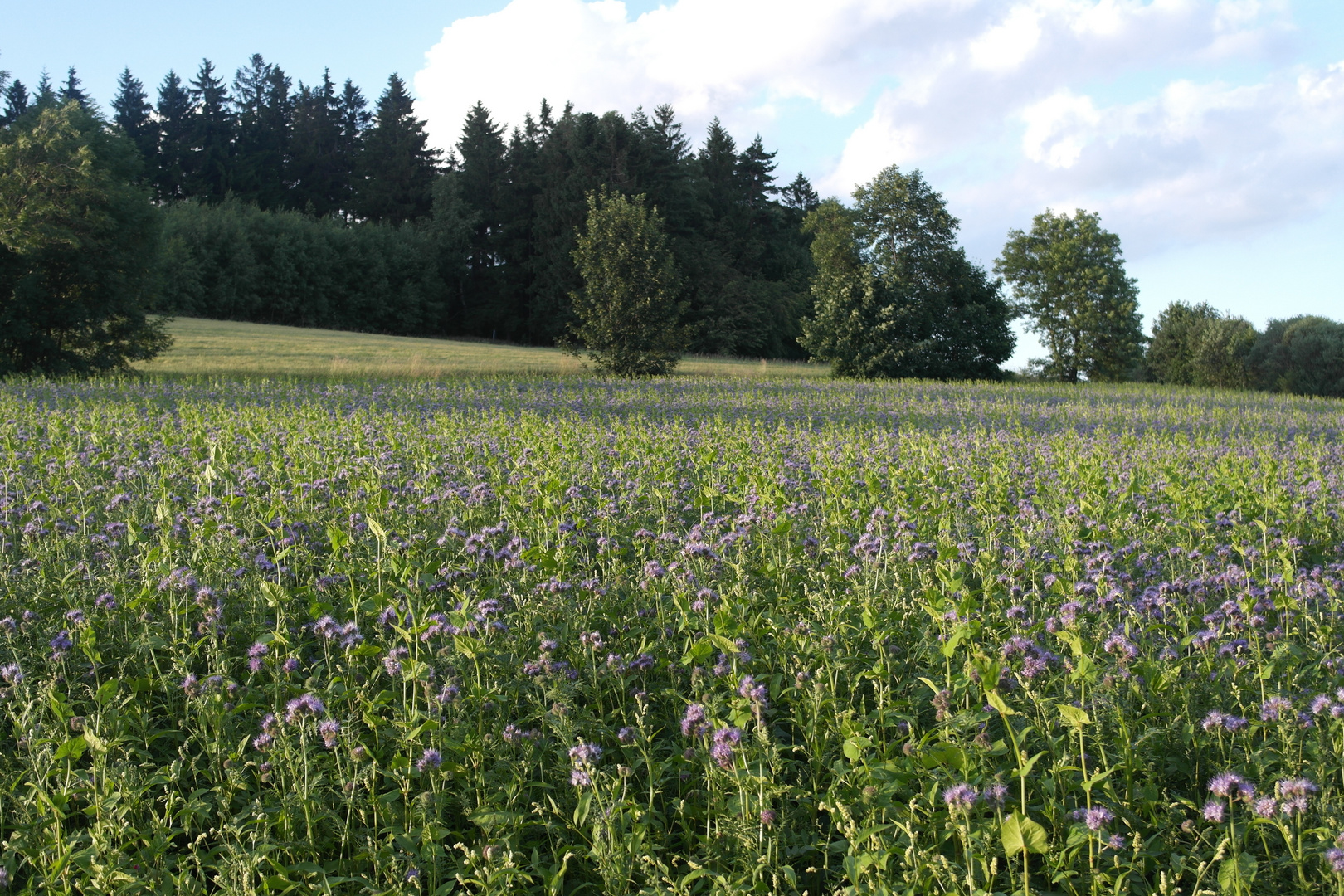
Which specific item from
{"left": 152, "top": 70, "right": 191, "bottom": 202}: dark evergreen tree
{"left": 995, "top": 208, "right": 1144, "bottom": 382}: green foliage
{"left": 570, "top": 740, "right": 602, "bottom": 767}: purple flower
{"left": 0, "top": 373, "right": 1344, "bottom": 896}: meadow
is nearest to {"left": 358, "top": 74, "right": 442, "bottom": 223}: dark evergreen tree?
{"left": 152, "top": 70, "right": 191, "bottom": 202}: dark evergreen tree

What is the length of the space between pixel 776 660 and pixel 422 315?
195 feet

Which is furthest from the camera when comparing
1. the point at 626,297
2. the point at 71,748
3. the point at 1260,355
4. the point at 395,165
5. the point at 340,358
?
the point at 395,165

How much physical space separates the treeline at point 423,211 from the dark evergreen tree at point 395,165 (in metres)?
0.15

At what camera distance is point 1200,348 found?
152 feet

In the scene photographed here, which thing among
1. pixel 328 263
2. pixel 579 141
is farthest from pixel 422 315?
pixel 579 141

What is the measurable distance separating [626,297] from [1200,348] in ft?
115

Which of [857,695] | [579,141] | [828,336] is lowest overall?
[857,695]

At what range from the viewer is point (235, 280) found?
50594mm

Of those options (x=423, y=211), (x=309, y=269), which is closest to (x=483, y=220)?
(x=423, y=211)

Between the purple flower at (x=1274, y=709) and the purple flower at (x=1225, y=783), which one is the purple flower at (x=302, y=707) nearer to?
the purple flower at (x=1225, y=783)

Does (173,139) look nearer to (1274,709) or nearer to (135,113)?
(135,113)

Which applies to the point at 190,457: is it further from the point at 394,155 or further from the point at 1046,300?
the point at 394,155

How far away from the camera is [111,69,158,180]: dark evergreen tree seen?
202ft

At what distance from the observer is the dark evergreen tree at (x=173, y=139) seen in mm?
61031
